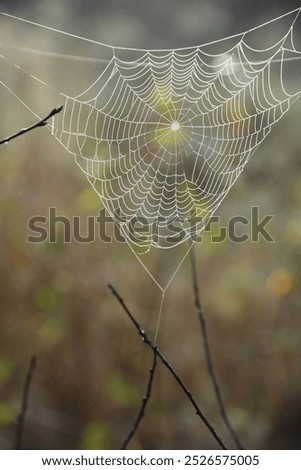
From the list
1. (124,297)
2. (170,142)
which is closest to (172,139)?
(170,142)

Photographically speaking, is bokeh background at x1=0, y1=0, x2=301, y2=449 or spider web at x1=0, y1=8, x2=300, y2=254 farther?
bokeh background at x1=0, y1=0, x2=301, y2=449

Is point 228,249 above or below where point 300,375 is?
above

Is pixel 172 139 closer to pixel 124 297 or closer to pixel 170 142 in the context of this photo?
pixel 170 142

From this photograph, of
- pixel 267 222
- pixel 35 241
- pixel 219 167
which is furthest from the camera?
pixel 267 222

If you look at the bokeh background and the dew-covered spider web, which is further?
the bokeh background

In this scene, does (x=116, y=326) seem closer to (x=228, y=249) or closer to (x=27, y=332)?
(x=27, y=332)
